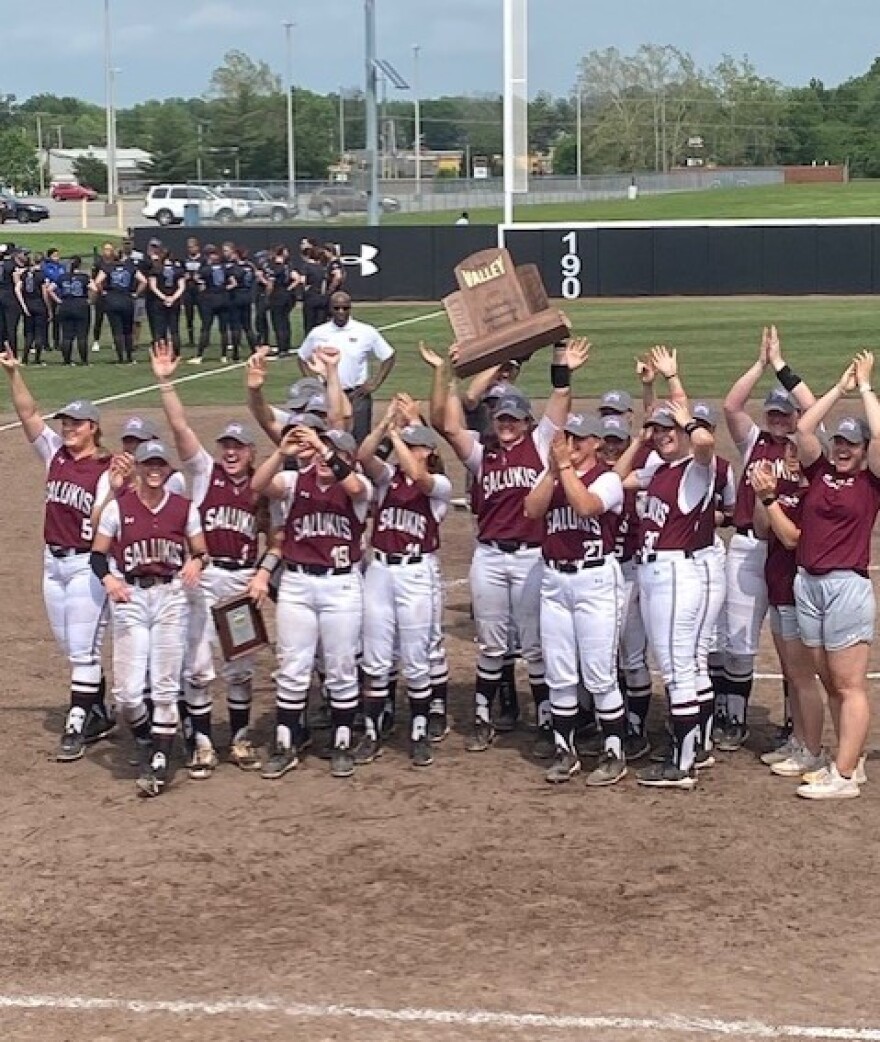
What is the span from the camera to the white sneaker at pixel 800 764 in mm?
8883

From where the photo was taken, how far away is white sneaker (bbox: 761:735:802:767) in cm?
903

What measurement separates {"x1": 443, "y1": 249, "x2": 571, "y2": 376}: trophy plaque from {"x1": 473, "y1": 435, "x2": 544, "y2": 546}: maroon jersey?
2.07ft

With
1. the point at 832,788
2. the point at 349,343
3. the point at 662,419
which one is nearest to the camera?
the point at 832,788

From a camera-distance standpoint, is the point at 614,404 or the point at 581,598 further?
the point at 614,404

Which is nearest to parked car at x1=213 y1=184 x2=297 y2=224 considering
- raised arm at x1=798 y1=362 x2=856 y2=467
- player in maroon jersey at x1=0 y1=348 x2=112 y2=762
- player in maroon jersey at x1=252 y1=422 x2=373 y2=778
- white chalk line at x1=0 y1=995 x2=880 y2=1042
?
player in maroon jersey at x1=0 y1=348 x2=112 y2=762

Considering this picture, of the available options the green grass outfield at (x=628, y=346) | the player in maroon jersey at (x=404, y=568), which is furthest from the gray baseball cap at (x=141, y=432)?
the green grass outfield at (x=628, y=346)

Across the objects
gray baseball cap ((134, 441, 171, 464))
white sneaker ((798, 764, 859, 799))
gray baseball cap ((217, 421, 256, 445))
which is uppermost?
gray baseball cap ((217, 421, 256, 445))

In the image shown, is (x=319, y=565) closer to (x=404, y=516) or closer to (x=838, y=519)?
(x=404, y=516)

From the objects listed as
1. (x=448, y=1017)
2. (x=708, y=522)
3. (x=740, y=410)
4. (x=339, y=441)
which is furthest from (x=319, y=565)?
(x=448, y=1017)

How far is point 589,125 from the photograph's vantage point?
208ft

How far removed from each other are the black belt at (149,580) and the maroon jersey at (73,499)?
73 cm

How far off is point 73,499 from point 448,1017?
172 inches

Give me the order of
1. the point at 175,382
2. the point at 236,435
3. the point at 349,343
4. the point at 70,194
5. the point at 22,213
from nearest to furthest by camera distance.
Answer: the point at 236,435 < the point at 349,343 < the point at 175,382 < the point at 22,213 < the point at 70,194

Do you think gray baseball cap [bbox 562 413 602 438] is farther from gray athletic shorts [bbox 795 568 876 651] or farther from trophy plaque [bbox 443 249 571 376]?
gray athletic shorts [bbox 795 568 876 651]
